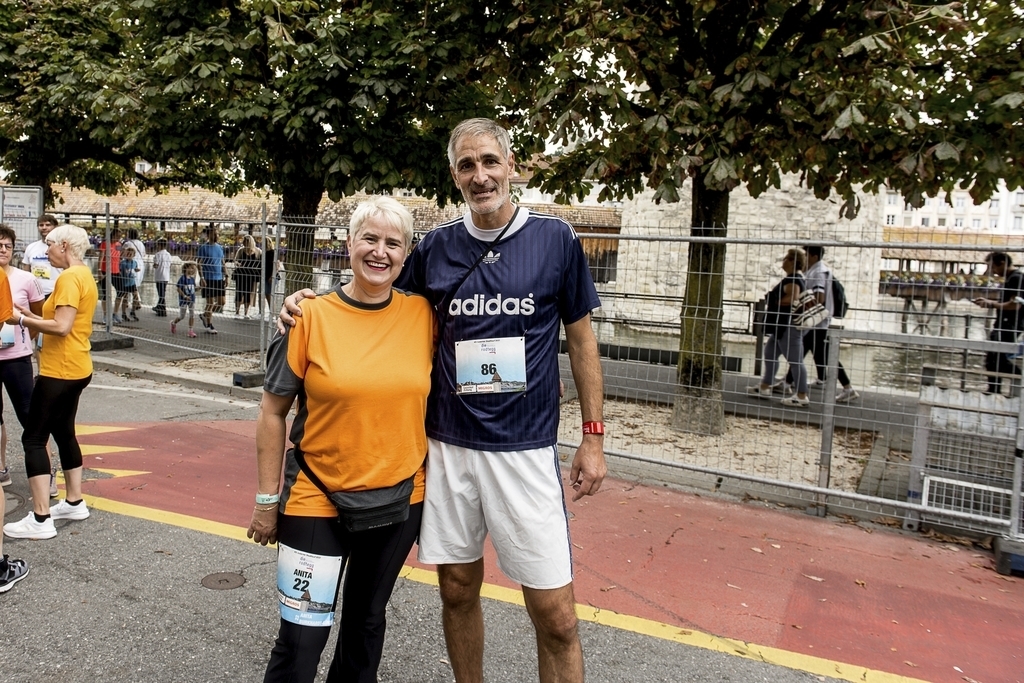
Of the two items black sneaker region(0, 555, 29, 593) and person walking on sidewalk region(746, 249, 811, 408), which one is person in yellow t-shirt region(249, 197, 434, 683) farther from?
person walking on sidewalk region(746, 249, 811, 408)

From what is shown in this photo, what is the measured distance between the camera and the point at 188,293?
1091cm

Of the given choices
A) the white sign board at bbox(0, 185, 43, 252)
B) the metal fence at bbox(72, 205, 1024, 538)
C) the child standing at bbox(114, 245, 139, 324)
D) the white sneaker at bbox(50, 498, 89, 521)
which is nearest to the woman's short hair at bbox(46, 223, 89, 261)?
the white sneaker at bbox(50, 498, 89, 521)

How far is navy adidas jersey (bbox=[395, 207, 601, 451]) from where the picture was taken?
2604mm

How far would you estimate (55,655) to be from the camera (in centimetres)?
329

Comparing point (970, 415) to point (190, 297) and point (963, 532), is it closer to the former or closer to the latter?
point (963, 532)

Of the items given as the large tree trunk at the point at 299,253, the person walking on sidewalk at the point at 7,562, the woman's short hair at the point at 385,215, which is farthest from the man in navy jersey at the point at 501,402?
the large tree trunk at the point at 299,253

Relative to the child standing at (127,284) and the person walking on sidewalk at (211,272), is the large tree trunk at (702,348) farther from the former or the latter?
the child standing at (127,284)

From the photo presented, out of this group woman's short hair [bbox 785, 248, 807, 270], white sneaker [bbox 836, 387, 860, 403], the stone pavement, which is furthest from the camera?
woman's short hair [bbox 785, 248, 807, 270]

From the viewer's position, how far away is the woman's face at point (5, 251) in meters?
5.02

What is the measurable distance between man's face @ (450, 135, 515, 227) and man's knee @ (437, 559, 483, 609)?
1.18 m

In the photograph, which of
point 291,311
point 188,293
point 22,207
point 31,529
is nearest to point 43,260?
point 188,293

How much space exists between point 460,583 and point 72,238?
3391 mm

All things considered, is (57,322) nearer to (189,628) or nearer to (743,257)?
(189,628)

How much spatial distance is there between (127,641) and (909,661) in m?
3.36
